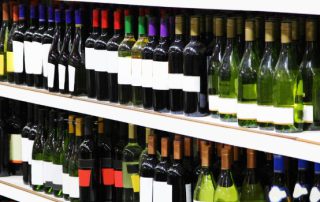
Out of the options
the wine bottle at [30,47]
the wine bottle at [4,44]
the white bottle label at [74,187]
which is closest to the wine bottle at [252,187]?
the white bottle label at [74,187]

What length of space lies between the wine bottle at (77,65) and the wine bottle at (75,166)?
153 mm

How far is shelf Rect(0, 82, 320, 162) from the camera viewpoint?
2596 mm

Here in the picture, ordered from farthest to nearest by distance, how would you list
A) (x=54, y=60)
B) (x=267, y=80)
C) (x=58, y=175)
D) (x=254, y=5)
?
1. (x=58, y=175)
2. (x=54, y=60)
3. (x=267, y=80)
4. (x=254, y=5)

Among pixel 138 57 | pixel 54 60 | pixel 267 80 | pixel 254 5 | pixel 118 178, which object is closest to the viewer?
pixel 254 5

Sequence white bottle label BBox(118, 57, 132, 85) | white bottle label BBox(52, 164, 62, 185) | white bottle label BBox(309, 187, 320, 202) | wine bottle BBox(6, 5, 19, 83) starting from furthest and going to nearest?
1. wine bottle BBox(6, 5, 19, 83)
2. white bottle label BBox(52, 164, 62, 185)
3. white bottle label BBox(118, 57, 132, 85)
4. white bottle label BBox(309, 187, 320, 202)

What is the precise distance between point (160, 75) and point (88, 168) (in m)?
0.73

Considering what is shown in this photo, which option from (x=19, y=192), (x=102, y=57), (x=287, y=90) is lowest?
(x=19, y=192)

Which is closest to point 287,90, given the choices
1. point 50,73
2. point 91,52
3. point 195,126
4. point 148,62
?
point 195,126

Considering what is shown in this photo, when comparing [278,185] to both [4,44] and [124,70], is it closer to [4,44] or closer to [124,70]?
[124,70]

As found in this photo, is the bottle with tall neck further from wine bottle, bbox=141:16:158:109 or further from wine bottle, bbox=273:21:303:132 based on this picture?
wine bottle, bbox=273:21:303:132

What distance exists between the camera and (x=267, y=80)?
2.81 meters

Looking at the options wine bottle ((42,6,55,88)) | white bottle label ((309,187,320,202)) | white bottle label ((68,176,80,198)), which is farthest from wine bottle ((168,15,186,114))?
wine bottle ((42,6,55,88))

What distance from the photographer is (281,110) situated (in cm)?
273

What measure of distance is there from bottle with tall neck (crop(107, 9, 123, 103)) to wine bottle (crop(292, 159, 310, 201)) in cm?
102
